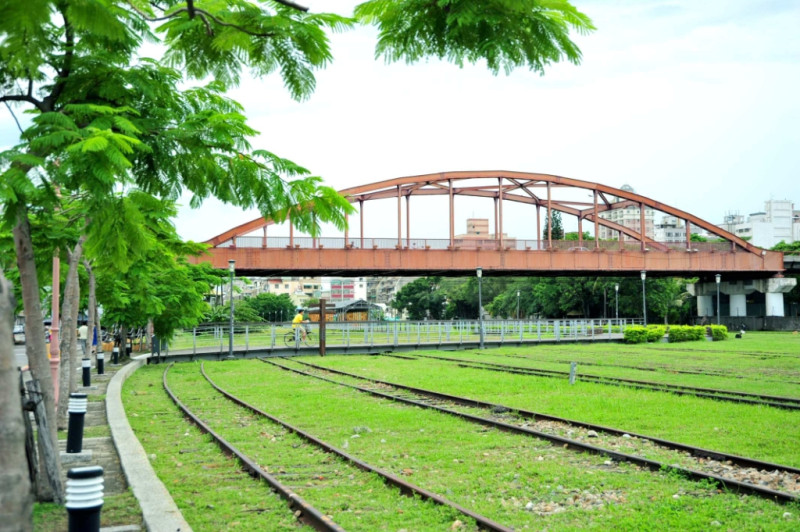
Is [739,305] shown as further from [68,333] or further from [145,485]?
[145,485]

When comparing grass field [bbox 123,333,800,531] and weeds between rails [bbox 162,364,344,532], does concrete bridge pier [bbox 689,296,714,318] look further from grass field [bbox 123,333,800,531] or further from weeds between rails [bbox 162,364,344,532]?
weeds between rails [bbox 162,364,344,532]

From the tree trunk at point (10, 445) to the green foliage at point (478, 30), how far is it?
2.40 m

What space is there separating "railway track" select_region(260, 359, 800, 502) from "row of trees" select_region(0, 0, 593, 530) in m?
5.70

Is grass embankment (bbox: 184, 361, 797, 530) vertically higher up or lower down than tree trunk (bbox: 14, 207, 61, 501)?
lower down

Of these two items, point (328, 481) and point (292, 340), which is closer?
point (328, 481)

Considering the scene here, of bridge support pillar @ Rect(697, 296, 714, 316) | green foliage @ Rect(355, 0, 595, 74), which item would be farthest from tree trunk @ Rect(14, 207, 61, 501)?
bridge support pillar @ Rect(697, 296, 714, 316)

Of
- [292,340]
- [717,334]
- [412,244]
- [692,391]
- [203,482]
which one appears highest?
[412,244]

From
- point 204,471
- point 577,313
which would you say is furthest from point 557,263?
point 204,471

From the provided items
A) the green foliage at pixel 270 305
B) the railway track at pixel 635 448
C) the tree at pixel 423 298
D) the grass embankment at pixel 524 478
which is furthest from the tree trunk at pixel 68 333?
the green foliage at pixel 270 305

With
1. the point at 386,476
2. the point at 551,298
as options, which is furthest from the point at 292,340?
the point at 551,298

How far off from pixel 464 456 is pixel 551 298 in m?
79.4

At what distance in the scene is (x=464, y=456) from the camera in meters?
10.8

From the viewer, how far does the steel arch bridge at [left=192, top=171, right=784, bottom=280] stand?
55.1m

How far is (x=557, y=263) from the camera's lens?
62094mm
